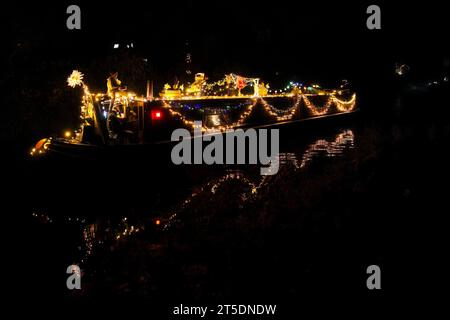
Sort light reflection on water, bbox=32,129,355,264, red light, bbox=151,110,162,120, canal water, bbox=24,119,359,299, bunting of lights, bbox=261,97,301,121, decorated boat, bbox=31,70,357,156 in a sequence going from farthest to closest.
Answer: bunting of lights, bbox=261,97,301,121, red light, bbox=151,110,162,120, decorated boat, bbox=31,70,357,156, light reflection on water, bbox=32,129,355,264, canal water, bbox=24,119,359,299

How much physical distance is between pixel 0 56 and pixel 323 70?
2047 cm

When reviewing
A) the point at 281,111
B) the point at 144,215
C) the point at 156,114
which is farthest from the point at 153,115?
the point at 281,111

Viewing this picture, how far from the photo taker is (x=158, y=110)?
1184 centimetres

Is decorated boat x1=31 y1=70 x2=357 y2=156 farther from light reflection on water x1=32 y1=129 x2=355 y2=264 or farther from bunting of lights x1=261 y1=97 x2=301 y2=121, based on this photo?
light reflection on water x1=32 y1=129 x2=355 y2=264

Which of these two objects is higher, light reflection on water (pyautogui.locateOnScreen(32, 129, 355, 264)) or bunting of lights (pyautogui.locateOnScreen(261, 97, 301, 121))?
bunting of lights (pyautogui.locateOnScreen(261, 97, 301, 121))

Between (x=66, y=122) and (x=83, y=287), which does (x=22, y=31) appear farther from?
(x=83, y=287)

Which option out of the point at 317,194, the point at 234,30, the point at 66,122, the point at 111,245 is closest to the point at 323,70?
the point at 234,30


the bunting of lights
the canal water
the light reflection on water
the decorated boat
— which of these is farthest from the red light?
the bunting of lights

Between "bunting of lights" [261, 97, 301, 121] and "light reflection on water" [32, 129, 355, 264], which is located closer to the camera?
"light reflection on water" [32, 129, 355, 264]

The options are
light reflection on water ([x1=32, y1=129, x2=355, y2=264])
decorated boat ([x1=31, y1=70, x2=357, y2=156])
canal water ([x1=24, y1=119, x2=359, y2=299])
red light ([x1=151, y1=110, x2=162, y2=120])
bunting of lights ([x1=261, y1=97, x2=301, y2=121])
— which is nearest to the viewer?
canal water ([x1=24, y1=119, x2=359, y2=299])

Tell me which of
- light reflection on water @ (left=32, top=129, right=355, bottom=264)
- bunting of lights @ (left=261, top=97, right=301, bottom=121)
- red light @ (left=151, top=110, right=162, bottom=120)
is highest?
bunting of lights @ (left=261, top=97, right=301, bottom=121)

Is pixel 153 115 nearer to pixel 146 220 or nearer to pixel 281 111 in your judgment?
pixel 146 220

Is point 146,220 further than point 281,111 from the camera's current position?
No

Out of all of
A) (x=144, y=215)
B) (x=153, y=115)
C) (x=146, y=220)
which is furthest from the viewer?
(x=153, y=115)
